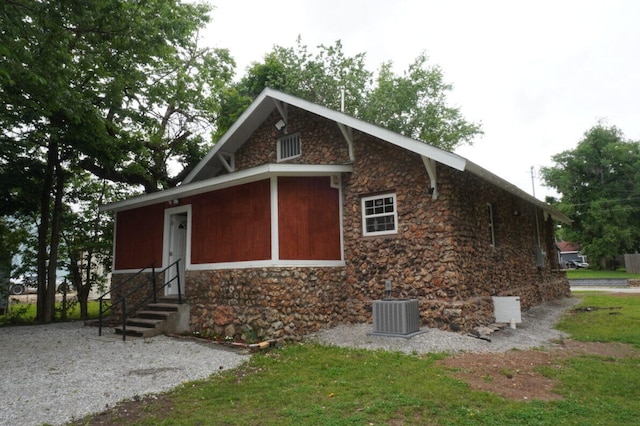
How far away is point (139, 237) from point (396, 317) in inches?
323

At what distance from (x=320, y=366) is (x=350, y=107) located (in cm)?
2225

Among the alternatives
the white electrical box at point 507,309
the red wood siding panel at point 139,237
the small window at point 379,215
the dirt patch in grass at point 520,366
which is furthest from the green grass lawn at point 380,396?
the red wood siding panel at point 139,237

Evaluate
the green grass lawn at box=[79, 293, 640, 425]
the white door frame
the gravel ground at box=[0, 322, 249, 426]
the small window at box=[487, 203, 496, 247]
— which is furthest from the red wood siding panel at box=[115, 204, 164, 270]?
the small window at box=[487, 203, 496, 247]

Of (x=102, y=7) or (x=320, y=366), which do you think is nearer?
(x=320, y=366)

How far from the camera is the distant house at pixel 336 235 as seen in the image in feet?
27.7

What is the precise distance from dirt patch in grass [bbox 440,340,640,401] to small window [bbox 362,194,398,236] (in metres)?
3.57

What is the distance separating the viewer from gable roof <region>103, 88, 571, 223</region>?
815cm

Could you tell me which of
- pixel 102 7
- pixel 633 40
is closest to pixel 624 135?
pixel 633 40

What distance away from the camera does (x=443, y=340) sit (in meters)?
7.44

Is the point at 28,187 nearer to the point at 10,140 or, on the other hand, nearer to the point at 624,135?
the point at 10,140

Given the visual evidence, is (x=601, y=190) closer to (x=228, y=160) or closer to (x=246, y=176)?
(x=228, y=160)

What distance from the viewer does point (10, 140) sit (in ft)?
36.8

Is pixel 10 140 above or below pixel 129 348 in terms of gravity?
above

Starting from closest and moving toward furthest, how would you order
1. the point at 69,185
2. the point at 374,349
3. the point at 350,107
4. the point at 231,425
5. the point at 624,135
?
the point at 231,425 → the point at 374,349 → the point at 69,185 → the point at 350,107 → the point at 624,135
